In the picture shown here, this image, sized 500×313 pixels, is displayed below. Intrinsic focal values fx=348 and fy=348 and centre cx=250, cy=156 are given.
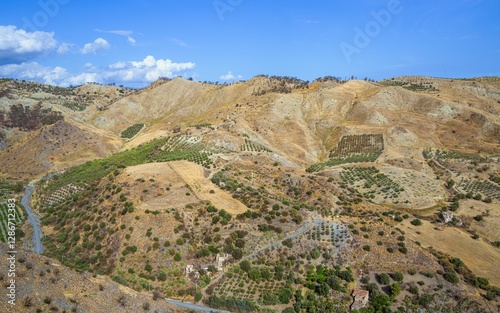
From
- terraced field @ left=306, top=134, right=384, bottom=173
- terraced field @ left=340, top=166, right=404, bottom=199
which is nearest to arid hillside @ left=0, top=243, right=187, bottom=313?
terraced field @ left=340, top=166, right=404, bottom=199

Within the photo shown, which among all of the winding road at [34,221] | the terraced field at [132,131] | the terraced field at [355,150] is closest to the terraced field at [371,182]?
the terraced field at [355,150]

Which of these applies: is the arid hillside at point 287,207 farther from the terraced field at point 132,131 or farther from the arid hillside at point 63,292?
the terraced field at point 132,131

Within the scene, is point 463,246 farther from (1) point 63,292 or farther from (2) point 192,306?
(1) point 63,292

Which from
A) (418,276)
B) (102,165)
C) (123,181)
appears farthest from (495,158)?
(102,165)

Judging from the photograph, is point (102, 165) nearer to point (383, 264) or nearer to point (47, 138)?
point (47, 138)

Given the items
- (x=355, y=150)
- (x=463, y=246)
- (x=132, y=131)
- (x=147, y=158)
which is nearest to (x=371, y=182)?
(x=463, y=246)

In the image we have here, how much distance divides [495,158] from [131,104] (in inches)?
6085

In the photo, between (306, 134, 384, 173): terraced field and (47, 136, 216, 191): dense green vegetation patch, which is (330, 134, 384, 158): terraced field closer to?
(306, 134, 384, 173): terraced field

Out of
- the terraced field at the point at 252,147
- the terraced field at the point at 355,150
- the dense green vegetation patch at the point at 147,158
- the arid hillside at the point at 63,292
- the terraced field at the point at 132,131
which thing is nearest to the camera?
the arid hillside at the point at 63,292

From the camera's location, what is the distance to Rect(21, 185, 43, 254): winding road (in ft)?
180

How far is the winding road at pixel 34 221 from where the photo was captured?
54.9m

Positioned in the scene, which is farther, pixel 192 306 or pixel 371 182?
pixel 371 182

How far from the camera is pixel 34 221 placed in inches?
2544

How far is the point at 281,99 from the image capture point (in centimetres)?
13825
